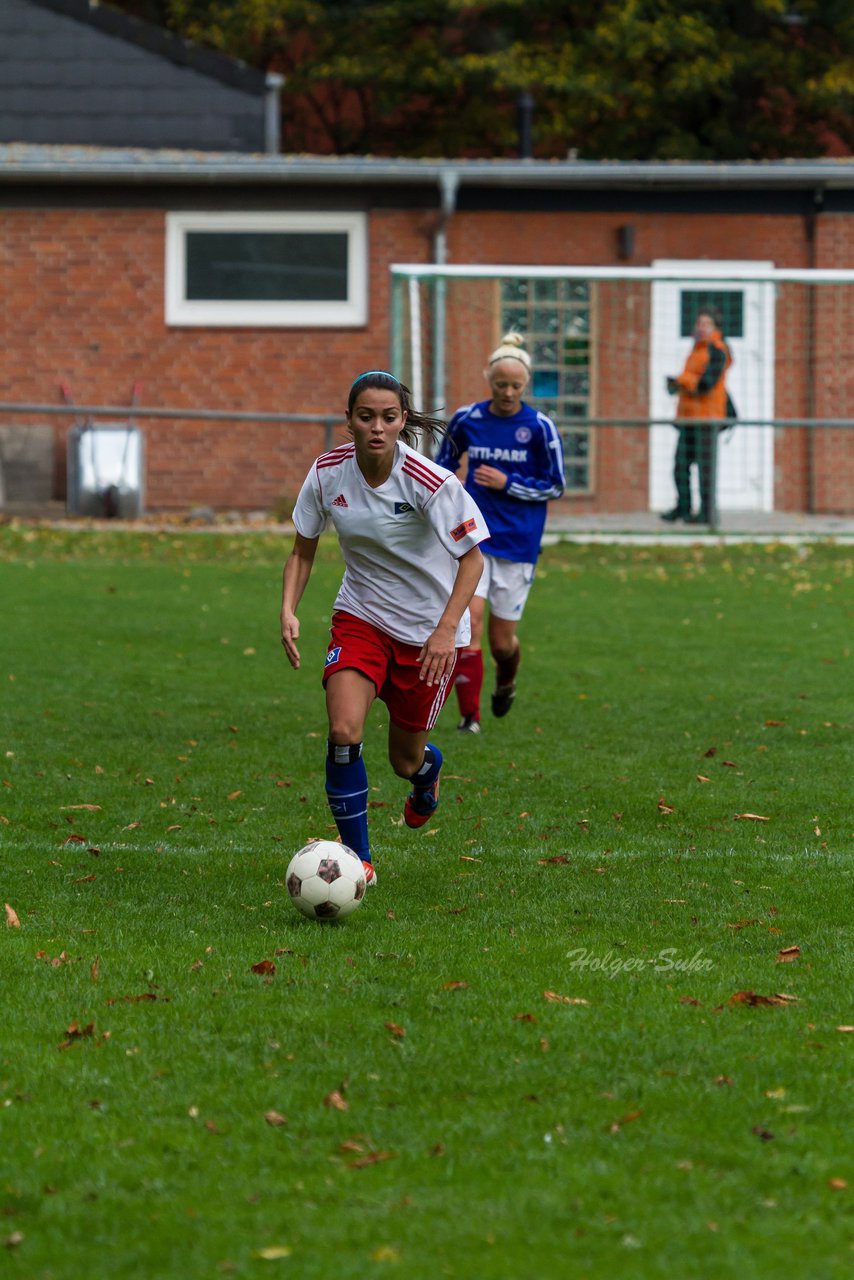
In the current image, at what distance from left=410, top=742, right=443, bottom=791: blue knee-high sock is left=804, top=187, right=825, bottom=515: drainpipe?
49.0 feet

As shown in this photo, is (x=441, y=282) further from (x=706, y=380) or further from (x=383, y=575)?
(x=383, y=575)

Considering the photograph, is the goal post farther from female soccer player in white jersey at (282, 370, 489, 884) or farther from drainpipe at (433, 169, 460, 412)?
female soccer player in white jersey at (282, 370, 489, 884)

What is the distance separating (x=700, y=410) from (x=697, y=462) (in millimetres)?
569

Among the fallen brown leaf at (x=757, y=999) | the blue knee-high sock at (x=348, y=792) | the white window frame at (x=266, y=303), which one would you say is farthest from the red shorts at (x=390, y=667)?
the white window frame at (x=266, y=303)

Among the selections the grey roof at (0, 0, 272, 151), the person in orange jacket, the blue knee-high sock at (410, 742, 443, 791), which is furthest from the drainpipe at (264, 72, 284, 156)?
the blue knee-high sock at (410, 742, 443, 791)

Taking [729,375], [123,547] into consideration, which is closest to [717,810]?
[123,547]

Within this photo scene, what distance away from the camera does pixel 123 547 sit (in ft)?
57.8

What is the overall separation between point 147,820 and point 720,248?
16.3 meters

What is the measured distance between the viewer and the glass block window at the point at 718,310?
2094 centimetres

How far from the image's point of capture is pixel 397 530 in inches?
236

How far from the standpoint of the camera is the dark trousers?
62.1ft

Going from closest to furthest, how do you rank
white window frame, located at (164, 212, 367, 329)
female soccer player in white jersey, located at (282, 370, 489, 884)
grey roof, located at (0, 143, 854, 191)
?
female soccer player in white jersey, located at (282, 370, 489, 884) → grey roof, located at (0, 143, 854, 191) → white window frame, located at (164, 212, 367, 329)

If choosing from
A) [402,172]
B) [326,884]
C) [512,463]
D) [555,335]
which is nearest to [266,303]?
[402,172]

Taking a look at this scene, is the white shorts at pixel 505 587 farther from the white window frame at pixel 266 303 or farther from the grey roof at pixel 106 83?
the grey roof at pixel 106 83
